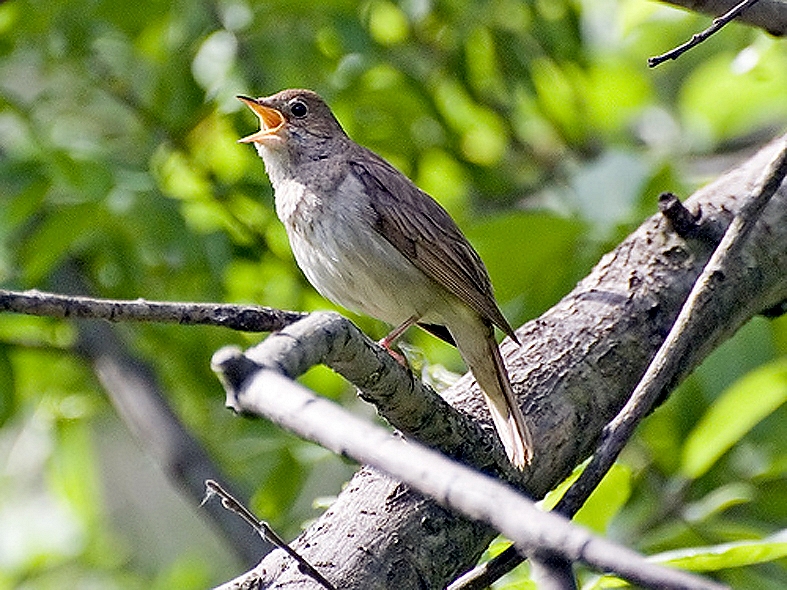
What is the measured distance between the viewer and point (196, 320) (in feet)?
7.82

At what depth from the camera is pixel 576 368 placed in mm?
3061

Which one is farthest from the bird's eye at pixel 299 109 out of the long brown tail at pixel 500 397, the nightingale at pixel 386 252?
the long brown tail at pixel 500 397

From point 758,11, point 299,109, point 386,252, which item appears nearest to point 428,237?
point 386,252

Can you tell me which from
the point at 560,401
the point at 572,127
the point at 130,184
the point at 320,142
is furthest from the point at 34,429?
the point at 560,401

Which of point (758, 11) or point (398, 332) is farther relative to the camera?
point (398, 332)

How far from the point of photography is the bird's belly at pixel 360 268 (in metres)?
3.68

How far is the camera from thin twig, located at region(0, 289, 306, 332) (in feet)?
7.60

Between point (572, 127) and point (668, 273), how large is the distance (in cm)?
298

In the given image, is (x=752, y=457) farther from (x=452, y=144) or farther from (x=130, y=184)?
(x=130, y=184)

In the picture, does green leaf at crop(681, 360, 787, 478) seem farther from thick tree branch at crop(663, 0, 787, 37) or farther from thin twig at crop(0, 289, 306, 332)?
thin twig at crop(0, 289, 306, 332)

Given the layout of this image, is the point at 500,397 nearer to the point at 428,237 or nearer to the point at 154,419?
the point at 428,237

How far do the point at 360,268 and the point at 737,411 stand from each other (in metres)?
1.27

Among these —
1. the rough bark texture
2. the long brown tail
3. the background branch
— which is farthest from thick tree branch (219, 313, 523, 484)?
the background branch

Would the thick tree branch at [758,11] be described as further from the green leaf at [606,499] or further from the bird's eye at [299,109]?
the bird's eye at [299,109]
